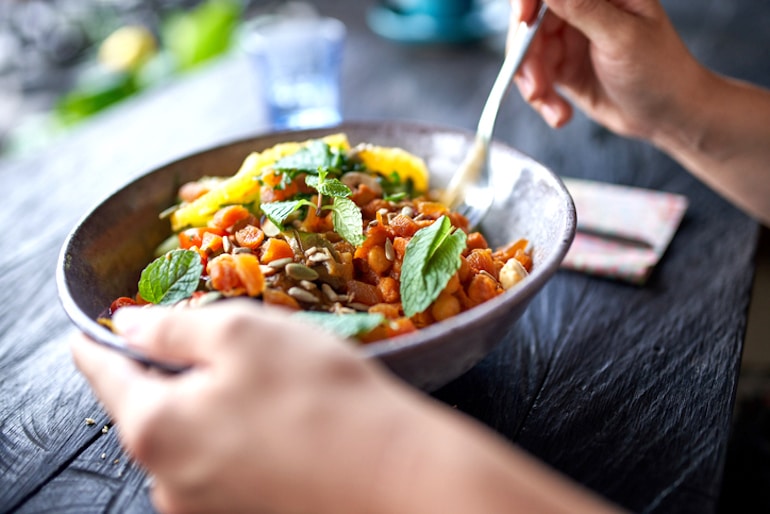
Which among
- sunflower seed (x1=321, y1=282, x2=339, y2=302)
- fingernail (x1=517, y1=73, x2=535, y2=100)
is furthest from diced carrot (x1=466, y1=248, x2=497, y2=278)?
fingernail (x1=517, y1=73, x2=535, y2=100)

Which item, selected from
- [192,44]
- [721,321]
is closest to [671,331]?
[721,321]

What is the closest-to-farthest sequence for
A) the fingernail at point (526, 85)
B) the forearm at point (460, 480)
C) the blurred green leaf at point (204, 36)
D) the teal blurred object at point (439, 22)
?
the forearm at point (460, 480) → the fingernail at point (526, 85) → the teal blurred object at point (439, 22) → the blurred green leaf at point (204, 36)

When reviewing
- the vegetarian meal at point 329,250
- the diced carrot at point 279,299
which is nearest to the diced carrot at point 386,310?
the vegetarian meal at point 329,250

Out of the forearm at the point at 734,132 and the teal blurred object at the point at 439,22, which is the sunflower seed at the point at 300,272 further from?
the teal blurred object at the point at 439,22

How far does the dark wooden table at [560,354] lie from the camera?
93cm

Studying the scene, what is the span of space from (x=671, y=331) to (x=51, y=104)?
334 centimetres

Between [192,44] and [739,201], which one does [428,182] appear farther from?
[192,44]

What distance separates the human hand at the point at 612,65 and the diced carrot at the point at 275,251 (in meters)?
0.71

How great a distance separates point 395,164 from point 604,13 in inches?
19.6

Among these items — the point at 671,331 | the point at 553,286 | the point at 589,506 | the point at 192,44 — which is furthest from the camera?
the point at 192,44

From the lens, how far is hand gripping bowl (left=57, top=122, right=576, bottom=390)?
83 centimetres

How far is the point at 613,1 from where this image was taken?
1.39 meters

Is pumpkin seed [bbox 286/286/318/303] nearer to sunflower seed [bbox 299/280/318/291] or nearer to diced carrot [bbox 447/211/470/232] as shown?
sunflower seed [bbox 299/280/318/291]

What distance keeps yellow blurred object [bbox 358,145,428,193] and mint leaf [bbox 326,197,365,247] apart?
22 cm
